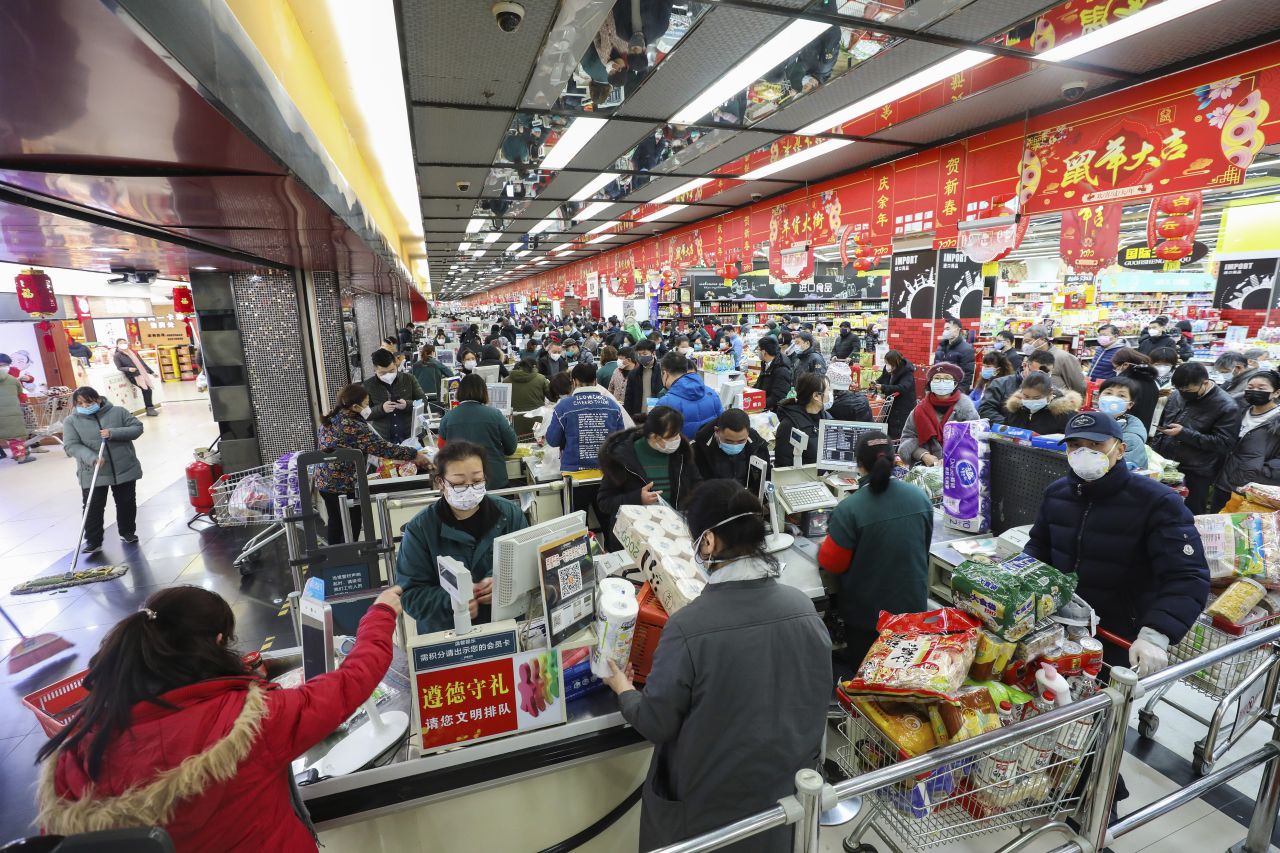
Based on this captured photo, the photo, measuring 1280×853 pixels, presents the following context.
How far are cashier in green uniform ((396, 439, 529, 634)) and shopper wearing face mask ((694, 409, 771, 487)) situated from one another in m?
1.73

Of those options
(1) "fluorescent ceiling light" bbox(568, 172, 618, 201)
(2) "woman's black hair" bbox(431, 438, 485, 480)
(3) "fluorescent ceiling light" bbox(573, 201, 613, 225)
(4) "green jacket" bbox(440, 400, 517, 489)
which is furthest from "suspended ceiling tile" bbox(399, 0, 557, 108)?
(3) "fluorescent ceiling light" bbox(573, 201, 613, 225)

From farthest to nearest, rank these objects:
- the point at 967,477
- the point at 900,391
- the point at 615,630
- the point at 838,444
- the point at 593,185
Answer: the point at 593,185 → the point at 900,391 → the point at 838,444 → the point at 967,477 → the point at 615,630

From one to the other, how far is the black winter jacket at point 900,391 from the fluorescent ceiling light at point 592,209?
19.5 feet

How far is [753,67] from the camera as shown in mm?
4445

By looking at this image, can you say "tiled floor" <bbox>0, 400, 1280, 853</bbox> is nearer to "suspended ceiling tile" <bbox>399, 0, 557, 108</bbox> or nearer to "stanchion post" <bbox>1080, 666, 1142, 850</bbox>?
"stanchion post" <bbox>1080, 666, 1142, 850</bbox>

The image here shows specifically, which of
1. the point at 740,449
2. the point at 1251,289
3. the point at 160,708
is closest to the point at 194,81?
the point at 160,708

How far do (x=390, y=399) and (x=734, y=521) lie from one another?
601 cm

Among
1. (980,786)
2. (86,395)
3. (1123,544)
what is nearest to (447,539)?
(980,786)

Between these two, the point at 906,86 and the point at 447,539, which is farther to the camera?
the point at 906,86

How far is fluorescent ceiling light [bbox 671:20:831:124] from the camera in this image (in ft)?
12.7

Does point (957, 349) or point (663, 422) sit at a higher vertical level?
point (957, 349)

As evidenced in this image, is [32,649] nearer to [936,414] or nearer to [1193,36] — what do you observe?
[936,414]

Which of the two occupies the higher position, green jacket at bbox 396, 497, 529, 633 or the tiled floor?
green jacket at bbox 396, 497, 529, 633

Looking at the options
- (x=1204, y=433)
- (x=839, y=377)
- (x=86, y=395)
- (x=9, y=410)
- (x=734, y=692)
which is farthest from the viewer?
(x=9, y=410)
